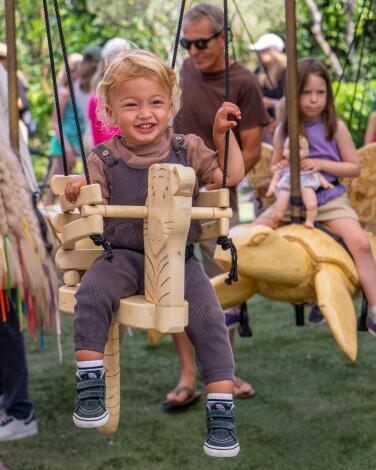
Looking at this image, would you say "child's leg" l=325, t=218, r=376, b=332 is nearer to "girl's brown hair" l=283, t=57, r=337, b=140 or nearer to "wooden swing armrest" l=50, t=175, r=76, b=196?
"girl's brown hair" l=283, t=57, r=337, b=140

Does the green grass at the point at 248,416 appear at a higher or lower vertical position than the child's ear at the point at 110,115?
lower

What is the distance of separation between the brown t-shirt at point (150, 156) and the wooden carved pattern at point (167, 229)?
145 millimetres

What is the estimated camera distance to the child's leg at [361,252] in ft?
10.8

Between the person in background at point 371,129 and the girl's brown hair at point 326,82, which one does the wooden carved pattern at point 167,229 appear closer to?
the girl's brown hair at point 326,82

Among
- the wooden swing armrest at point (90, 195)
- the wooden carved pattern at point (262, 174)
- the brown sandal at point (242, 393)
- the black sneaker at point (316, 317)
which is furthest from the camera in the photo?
the black sneaker at point (316, 317)

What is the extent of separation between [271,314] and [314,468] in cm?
286

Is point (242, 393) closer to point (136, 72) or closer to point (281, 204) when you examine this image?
point (281, 204)

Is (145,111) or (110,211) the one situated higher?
(145,111)

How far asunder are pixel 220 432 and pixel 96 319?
428mm

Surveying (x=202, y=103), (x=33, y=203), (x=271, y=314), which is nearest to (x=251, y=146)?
(x=202, y=103)

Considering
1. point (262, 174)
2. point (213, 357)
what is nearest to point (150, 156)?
point (213, 357)

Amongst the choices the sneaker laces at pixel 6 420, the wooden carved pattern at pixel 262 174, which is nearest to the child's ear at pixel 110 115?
the wooden carved pattern at pixel 262 174

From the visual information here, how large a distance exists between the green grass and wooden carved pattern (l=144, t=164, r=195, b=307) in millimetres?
1730

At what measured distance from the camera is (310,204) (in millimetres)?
3312
